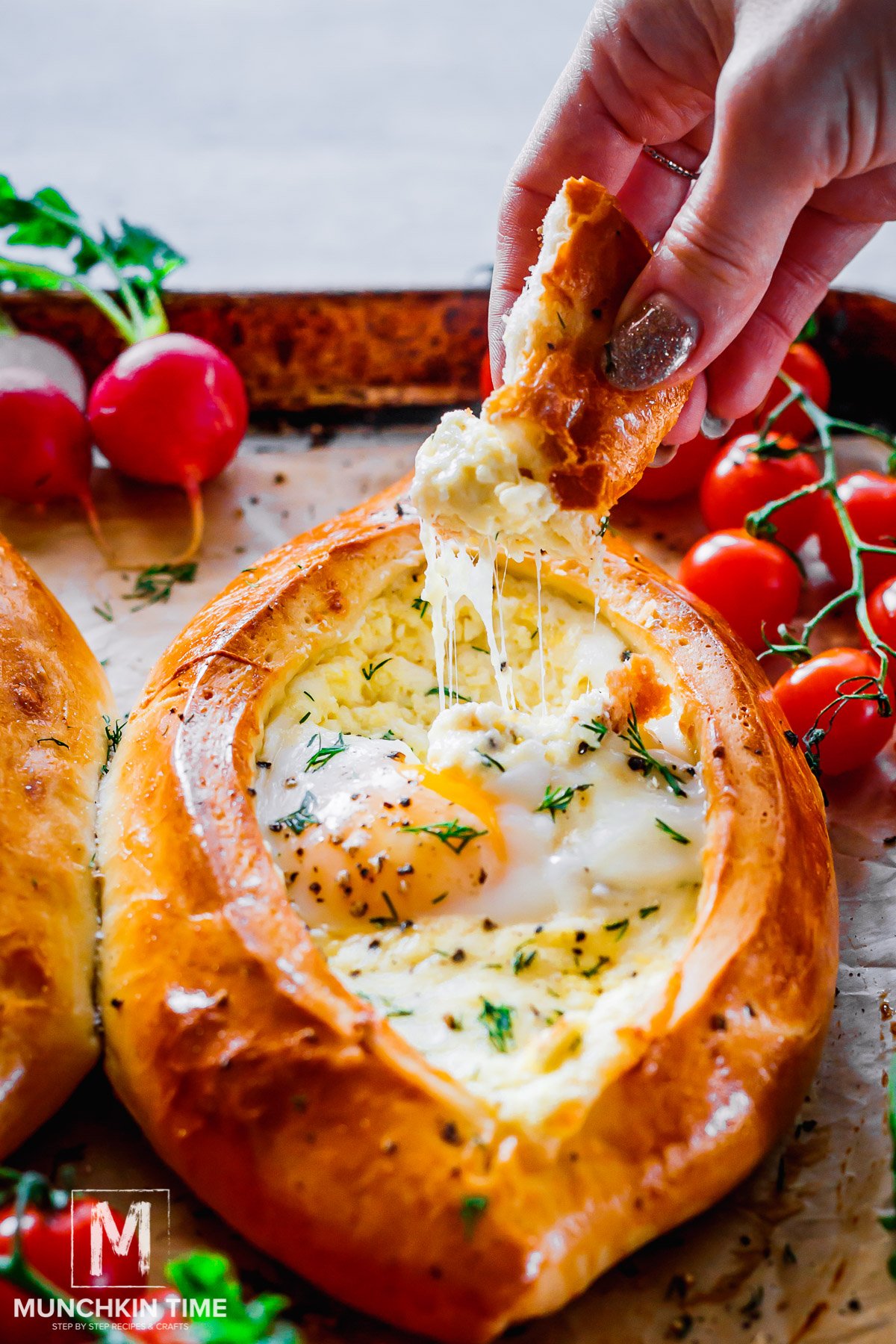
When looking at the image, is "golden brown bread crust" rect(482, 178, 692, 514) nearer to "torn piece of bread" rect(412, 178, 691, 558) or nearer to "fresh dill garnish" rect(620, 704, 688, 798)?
"torn piece of bread" rect(412, 178, 691, 558)

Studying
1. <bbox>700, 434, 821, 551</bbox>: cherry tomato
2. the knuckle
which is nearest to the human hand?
the knuckle

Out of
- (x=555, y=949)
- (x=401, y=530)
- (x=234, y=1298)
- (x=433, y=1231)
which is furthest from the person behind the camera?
(x=401, y=530)

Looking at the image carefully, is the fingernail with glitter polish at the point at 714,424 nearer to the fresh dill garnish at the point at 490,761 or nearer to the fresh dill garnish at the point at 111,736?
the fresh dill garnish at the point at 490,761

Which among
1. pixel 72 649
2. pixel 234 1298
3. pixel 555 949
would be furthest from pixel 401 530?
pixel 234 1298

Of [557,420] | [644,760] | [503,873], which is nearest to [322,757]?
[503,873]

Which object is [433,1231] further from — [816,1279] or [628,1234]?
[816,1279]

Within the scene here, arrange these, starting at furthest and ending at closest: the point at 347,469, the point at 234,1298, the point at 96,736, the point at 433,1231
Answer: the point at 347,469 → the point at 96,736 → the point at 433,1231 → the point at 234,1298

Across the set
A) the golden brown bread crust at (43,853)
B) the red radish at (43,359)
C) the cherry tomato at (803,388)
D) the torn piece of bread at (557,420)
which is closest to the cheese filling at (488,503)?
the torn piece of bread at (557,420)

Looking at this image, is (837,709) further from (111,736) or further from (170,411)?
(170,411)
